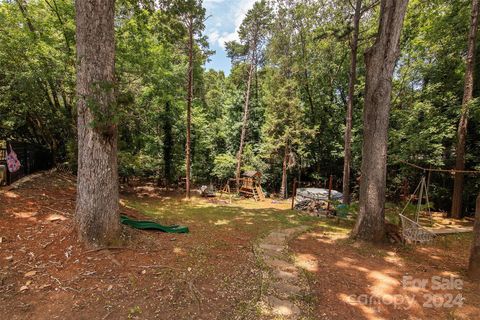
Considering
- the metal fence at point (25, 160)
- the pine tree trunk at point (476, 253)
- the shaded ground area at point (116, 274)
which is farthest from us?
the metal fence at point (25, 160)

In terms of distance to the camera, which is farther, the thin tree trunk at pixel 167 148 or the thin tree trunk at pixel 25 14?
the thin tree trunk at pixel 167 148

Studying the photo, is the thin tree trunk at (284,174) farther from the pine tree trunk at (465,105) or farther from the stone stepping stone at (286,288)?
the stone stepping stone at (286,288)

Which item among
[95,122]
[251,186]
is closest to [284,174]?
[251,186]

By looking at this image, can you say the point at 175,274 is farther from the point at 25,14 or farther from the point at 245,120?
the point at 245,120

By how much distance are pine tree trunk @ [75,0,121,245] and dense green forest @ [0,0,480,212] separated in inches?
14.0

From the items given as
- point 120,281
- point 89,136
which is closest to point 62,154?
point 89,136

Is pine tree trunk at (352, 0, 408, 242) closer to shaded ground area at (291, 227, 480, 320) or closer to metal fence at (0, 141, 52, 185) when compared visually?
shaded ground area at (291, 227, 480, 320)

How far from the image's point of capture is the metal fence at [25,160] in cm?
713

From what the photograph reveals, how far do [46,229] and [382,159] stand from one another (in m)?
7.45

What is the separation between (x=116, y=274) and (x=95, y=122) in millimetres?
2370

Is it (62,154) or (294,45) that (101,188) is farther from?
(294,45)

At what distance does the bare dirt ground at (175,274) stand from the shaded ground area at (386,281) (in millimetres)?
19

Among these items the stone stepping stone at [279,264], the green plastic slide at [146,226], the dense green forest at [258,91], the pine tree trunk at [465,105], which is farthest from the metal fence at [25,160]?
the pine tree trunk at [465,105]

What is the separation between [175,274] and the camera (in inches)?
157
